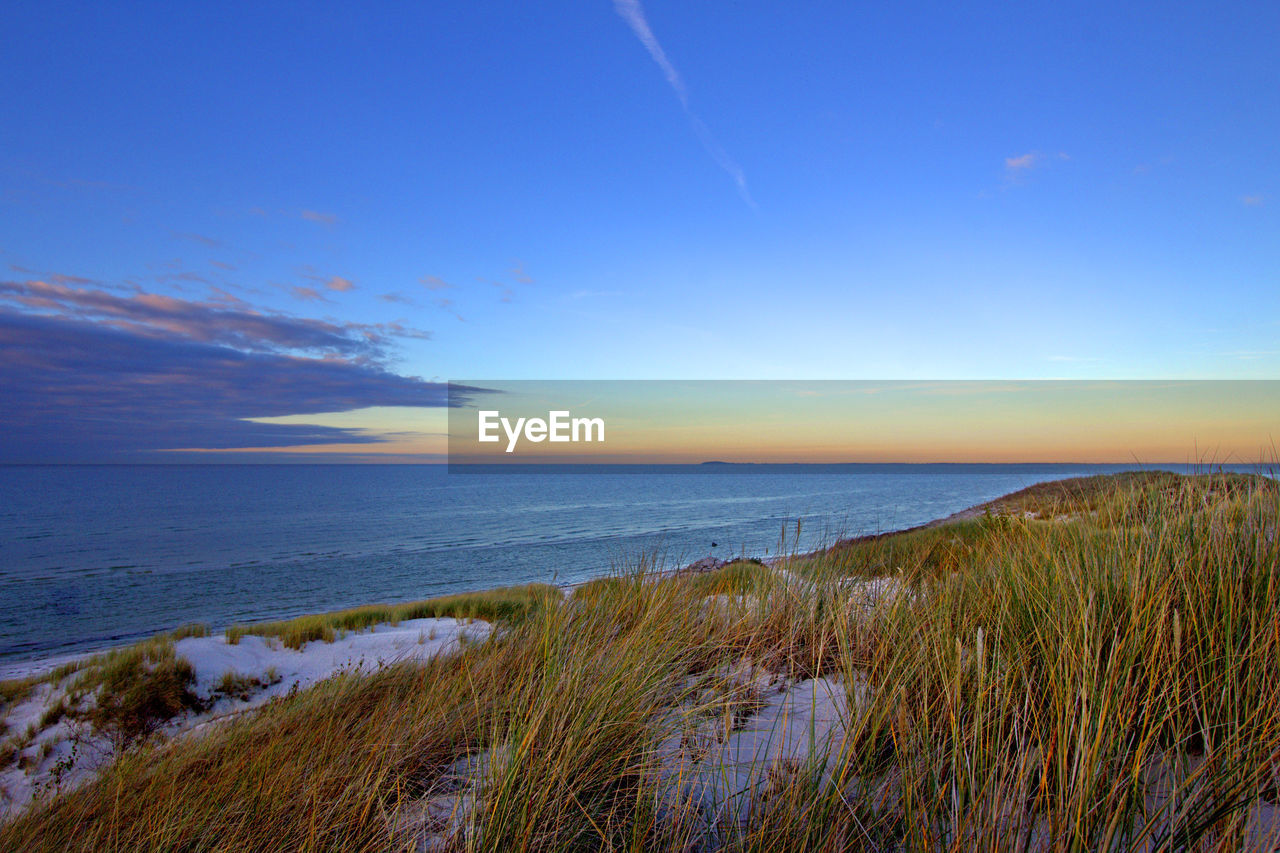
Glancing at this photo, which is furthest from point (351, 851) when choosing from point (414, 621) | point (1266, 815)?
point (414, 621)

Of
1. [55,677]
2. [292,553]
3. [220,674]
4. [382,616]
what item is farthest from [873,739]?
[292,553]

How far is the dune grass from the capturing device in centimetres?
180

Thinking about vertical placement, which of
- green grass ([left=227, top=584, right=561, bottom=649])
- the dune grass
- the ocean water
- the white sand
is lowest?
the ocean water

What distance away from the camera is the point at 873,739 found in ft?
6.71

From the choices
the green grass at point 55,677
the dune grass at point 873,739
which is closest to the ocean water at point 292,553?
the dune grass at point 873,739

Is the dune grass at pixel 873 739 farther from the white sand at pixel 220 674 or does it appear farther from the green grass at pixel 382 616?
the green grass at pixel 382 616

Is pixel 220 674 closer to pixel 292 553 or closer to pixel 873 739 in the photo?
pixel 873 739

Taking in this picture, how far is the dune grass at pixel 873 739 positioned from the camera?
1803 mm

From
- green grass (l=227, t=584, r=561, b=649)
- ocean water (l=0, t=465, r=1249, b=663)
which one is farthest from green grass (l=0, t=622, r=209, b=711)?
ocean water (l=0, t=465, r=1249, b=663)

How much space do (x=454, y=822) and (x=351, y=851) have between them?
387 millimetres

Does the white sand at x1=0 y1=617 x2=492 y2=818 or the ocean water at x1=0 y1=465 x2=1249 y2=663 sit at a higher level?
the white sand at x1=0 y1=617 x2=492 y2=818

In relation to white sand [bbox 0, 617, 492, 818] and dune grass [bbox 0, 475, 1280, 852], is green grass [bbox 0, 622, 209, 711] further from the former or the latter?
dune grass [bbox 0, 475, 1280, 852]

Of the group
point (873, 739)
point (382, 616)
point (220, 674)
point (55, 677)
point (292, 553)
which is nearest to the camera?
point (873, 739)

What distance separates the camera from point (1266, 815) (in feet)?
6.14
